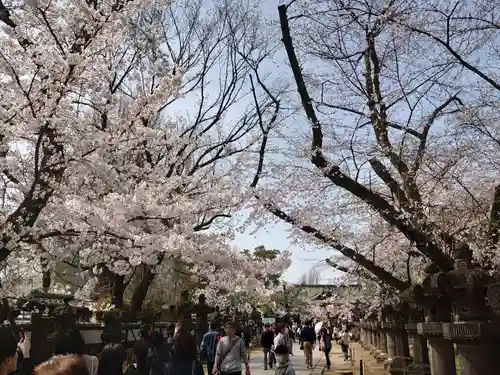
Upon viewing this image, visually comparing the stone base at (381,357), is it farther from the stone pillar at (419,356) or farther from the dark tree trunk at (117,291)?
the dark tree trunk at (117,291)

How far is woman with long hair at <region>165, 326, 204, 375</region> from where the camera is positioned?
4988mm

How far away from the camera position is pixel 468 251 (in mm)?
6098

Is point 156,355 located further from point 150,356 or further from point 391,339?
point 391,339

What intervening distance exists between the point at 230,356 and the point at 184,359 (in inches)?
93.4

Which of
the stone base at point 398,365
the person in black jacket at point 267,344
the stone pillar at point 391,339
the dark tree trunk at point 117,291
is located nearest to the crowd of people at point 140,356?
the dark tree trunk at point 117,291

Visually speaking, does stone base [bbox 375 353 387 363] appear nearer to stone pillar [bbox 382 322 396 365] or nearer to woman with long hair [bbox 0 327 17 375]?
A: stone pillar [bbox 382 322 396 365]

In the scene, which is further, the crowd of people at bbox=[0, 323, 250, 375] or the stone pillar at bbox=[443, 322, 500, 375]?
the stone pillar at bbox=[443, 322, 500, 375]

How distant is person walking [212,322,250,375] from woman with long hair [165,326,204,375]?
2202 millimetres

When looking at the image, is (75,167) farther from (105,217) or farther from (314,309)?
(314,309)

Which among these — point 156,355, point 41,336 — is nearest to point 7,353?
point 156,355

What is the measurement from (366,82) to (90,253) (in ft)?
22.3

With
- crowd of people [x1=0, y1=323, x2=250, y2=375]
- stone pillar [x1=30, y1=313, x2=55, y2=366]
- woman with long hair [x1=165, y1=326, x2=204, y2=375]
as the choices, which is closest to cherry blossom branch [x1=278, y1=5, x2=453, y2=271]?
crowd of people [x1=0, y1=323, x2=250, y2=375]

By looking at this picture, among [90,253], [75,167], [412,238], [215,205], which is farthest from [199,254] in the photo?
[412,238]

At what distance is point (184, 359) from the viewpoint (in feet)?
16.5
